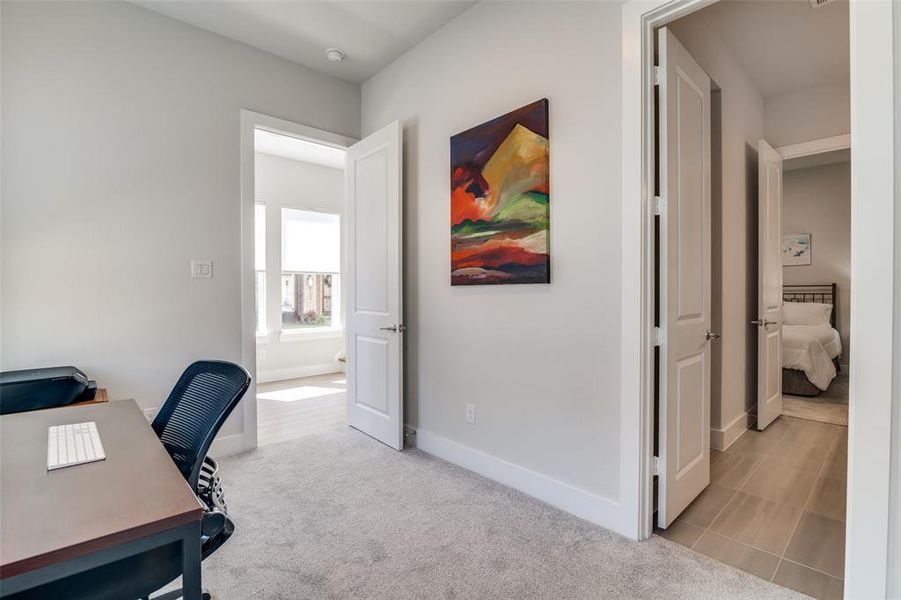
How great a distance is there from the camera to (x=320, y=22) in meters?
2.78

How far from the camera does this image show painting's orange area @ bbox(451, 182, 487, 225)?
260 cm

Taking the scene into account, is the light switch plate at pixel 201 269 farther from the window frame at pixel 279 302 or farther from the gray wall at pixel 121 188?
the window frame at pixel 279 302

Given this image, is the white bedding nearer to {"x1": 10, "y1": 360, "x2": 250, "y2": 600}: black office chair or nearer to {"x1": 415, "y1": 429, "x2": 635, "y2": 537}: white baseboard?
{"x1": 415, "y1": 429, "x2": 635, "y2": 537}: white baseboard

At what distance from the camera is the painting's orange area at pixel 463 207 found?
2.60 m

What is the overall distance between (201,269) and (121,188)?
643mm

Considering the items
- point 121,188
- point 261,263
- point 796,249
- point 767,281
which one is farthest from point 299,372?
point 796,249

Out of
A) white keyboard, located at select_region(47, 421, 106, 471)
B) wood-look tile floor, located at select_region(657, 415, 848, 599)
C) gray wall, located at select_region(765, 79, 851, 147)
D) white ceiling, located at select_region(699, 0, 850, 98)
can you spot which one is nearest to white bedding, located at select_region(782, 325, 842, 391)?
wood-look tile floor, located at select_region(657, 415, 848, 599)

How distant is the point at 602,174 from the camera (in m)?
2.04

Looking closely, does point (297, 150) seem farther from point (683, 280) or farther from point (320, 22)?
point (683, 280)

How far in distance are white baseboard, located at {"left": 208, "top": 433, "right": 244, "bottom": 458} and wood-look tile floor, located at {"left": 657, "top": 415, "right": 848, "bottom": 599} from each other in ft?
8.83

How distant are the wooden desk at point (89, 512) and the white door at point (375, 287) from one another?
76.5 inches

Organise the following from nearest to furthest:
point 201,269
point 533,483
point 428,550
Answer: point 428,550
point 533,483
point 201,269

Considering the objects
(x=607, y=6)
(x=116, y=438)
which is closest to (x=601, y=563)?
(x=116, y=438)

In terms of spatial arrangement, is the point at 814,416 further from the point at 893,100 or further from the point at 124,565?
the point at 124,565
